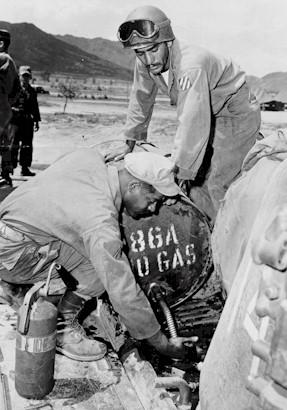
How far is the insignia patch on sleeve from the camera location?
4.01 meters

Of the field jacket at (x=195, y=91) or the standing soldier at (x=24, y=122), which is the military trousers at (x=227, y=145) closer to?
the field jacket at (x=195, y=91)

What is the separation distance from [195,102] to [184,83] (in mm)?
164

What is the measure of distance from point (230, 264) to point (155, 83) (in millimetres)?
3121

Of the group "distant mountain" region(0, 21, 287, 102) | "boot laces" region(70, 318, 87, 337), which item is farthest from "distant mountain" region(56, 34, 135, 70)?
"boot laces" region(70, 318, 87, 337)

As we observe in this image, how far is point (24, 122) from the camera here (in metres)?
10.8

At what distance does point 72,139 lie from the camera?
16.2m

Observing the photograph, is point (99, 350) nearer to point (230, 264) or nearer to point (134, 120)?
point (230, 264)

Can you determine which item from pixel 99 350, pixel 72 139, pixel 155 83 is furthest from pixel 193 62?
pixel 72 139

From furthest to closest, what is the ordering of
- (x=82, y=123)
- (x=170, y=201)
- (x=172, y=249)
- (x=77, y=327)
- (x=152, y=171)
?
1. (x=82, y=123)
2. (x=172, y=249)
3. (x=170, y=201)
4. (x=77, y=327)
5. (x=152, y=171)

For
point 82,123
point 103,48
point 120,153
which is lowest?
point 82,123

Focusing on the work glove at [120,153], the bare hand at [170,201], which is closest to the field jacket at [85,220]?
the bare hand at [170,201]

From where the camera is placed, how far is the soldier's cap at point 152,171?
339 cm

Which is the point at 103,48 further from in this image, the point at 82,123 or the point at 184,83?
the point at 184,83

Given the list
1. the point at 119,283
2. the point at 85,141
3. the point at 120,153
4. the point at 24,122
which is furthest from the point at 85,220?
the point at 24,122
